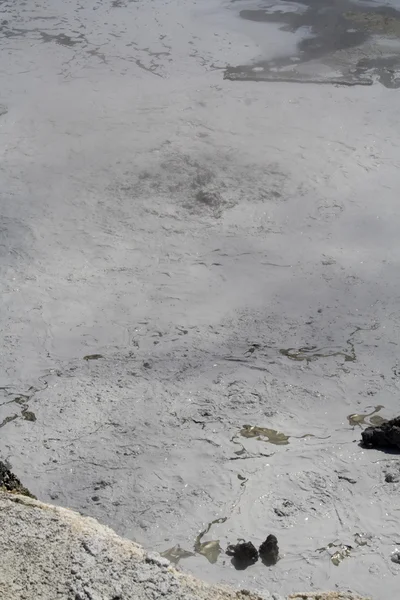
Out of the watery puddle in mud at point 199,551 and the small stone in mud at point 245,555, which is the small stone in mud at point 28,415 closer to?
the watery puddle in mud at point 199,551

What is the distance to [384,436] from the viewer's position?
12.5 ft

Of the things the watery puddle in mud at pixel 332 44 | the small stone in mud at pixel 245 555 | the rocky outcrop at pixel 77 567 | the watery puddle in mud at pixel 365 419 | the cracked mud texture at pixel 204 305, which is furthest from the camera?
the watery puddle in mud at pixel 332 44

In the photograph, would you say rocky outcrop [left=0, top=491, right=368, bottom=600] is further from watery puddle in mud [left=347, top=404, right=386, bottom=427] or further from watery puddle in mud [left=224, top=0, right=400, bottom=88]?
watery puddle in mud [left=224, top=0, right=400, bottom=88]

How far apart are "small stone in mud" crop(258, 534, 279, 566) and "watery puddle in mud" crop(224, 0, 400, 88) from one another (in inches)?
212

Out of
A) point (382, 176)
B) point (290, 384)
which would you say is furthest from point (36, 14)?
point (290, 384)

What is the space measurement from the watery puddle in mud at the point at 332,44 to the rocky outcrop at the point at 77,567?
5.84m

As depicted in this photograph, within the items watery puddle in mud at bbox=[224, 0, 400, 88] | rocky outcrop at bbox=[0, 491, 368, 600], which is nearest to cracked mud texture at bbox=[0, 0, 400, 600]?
watery puddle in mud at bbox=[224, 0, 400, 88]

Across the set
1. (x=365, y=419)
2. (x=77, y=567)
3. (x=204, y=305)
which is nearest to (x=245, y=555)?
(x=77, y=567)

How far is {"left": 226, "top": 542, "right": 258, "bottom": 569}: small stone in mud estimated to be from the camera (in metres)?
3.21

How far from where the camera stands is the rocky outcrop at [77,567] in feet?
7.77

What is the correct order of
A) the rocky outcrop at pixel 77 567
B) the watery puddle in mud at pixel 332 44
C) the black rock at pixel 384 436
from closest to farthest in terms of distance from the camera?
the rocky outcrop at pixel 77 567 → the black rock at pixel 384 436 → the watery puddle in mud at pixel 332 44

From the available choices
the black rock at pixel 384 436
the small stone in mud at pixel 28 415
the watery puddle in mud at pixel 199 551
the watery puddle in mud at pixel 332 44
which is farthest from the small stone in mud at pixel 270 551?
the watery puddle in mud at pixel 332 44

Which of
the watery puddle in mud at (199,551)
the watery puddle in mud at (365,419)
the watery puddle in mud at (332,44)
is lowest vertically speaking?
the watery puddle in mud at (199,551)

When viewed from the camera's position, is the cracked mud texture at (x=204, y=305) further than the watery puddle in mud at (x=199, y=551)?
Yes
